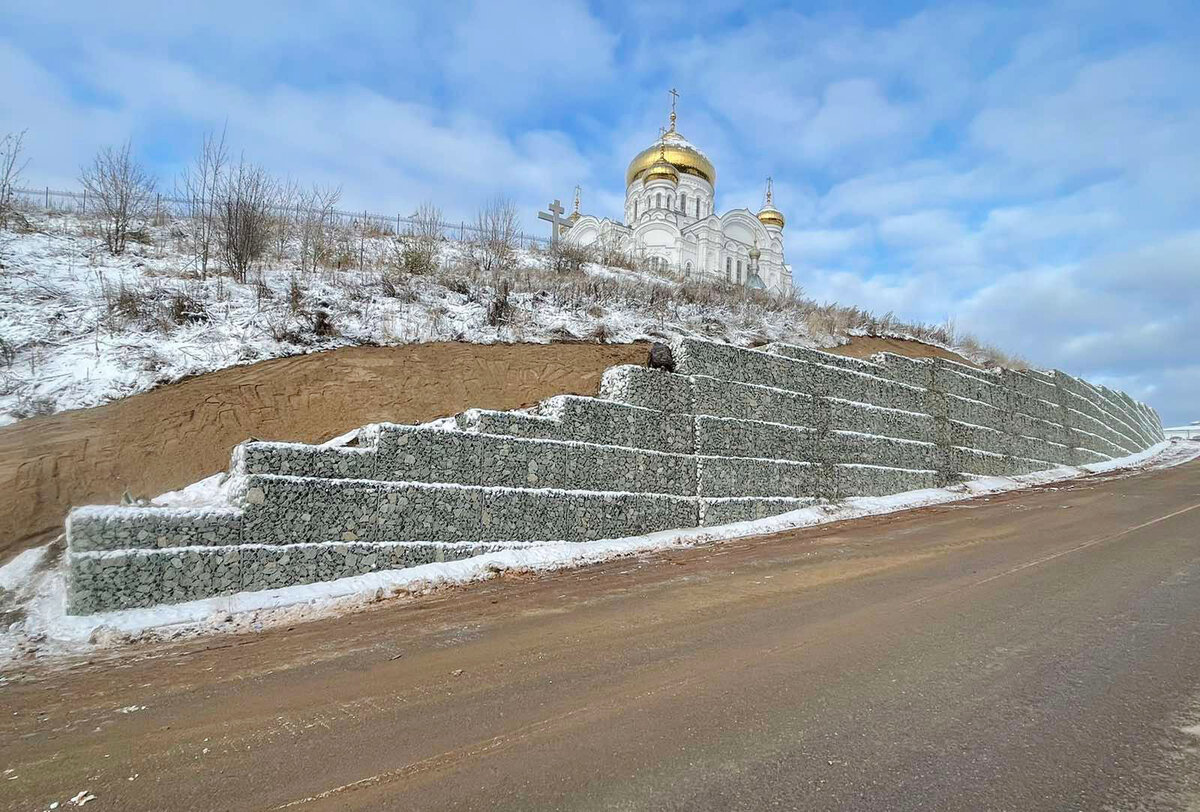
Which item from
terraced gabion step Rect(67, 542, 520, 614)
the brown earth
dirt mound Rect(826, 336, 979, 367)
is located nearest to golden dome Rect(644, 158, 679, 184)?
dirt mound Rect(826, 336, 979, 367)

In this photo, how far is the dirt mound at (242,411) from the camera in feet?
27.4

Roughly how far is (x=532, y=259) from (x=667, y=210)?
2781 centimetres

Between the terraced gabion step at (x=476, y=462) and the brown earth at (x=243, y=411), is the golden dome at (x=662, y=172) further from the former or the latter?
the terraced gabion step at (x=476, y=462)

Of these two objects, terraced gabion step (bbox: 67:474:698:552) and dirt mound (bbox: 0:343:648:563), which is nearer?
terraced gabion step (bbox: 67:474:698:552)

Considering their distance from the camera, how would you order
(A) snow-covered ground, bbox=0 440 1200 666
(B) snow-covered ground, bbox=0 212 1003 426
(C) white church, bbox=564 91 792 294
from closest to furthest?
1. (A) snow-covered ground, bbox=0 440 1200 666
2. (B) snow-covered ground, bbox=0 212 1003 426
3. (C) white church, bbox=564 91 792 294

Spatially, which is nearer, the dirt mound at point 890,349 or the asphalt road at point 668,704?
the asphalt road at point 668,704

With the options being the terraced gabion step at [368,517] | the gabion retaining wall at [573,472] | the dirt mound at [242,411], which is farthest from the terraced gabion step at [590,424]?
the dirt mound at [242,411]

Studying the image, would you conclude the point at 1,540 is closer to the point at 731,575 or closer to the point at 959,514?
the point at 731,575

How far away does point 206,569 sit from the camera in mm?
7363

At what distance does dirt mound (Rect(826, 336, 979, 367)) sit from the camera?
66.5ft

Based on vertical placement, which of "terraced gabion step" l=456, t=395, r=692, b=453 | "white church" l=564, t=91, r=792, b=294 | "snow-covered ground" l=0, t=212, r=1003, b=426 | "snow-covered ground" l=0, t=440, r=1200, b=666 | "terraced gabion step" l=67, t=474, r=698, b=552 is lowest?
"snow-covered ground" l=0, t=440, r=1200, b=666

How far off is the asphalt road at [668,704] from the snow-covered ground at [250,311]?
6.29 m

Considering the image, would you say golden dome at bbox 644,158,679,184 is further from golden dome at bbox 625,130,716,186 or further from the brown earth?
the brown earth

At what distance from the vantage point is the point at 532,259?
2061cm
